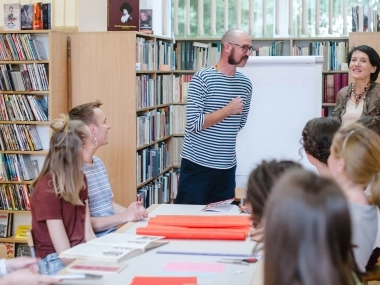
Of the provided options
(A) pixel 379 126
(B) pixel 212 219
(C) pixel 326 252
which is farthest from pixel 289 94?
(C) pixel 326 252

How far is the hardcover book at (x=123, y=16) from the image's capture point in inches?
217

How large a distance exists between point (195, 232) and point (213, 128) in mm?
1511

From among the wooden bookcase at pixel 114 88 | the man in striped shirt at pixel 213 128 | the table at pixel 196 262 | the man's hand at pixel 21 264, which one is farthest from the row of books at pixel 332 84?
the man's hand at pixel 21 264

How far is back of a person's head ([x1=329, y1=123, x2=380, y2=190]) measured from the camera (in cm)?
241

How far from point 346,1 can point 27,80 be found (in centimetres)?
339

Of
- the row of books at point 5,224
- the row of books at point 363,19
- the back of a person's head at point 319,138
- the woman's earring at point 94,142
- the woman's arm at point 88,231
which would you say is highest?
the row of books at point 363,19

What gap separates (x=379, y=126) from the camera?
3426 mm

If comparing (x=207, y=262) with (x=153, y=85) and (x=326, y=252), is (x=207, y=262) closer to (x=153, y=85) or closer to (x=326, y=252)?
(x=326, y=252)

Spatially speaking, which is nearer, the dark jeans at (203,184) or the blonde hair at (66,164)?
the blonde hair at (66,164)

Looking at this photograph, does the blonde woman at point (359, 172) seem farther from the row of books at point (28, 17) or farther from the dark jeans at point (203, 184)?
the row of books at point (28, 17)

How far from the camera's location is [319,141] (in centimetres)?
292

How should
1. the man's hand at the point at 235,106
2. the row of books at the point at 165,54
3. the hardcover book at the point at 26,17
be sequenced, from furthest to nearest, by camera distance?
the row of books at the point at 165,54 → the hardcover book at the point at 26,17 → the man's hand at the point at 235,106

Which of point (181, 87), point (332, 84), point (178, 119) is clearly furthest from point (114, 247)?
point (332, 84)

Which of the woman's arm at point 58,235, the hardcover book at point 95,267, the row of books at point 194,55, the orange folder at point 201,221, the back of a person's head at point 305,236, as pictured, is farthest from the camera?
the row of books at point 194,55
